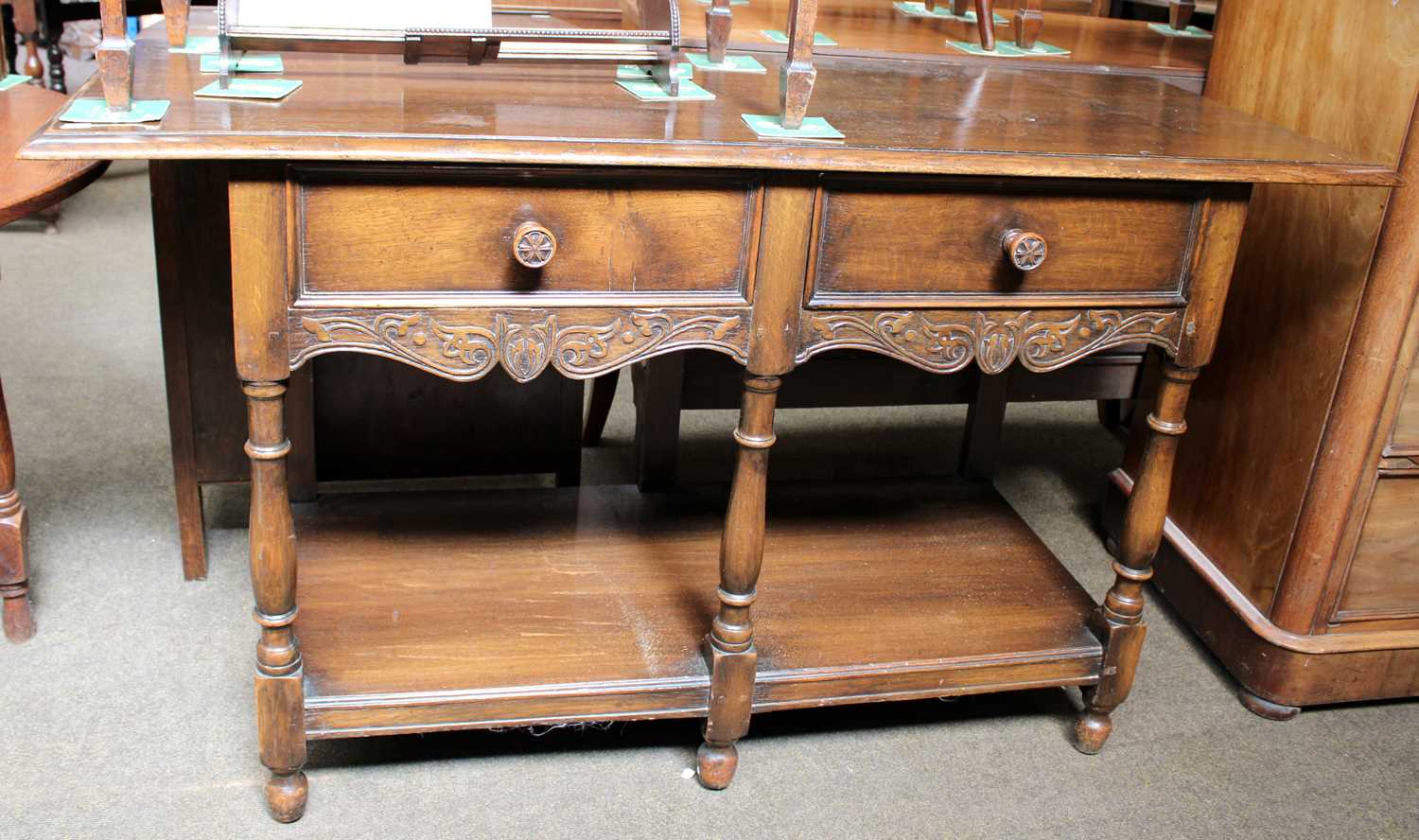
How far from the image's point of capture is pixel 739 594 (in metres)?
1.73

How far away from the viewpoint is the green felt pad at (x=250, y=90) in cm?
150

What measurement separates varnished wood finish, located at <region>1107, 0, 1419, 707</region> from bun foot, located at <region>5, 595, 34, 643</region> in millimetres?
1974

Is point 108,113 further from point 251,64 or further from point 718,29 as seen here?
point 718,29

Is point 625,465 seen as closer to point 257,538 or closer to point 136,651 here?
point 136,651

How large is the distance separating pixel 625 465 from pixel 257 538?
124 centimetres

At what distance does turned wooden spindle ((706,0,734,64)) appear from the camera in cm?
192

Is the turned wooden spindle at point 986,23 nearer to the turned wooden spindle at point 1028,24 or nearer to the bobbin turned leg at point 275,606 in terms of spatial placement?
the turned wooden spindle at point 1028,24

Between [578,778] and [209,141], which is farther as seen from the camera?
[578,778]

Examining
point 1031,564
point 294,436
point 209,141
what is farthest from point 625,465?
point 209,141

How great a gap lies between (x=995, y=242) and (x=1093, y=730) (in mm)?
826

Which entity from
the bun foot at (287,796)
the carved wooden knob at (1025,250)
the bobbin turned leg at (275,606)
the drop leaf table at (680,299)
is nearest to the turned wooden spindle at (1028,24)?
the drop leaf table at (680,299)

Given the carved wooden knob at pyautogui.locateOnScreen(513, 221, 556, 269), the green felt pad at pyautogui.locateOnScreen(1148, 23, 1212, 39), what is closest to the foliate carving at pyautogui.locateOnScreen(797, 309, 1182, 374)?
the carved wooden knob at pyautogui.locateOnScreen(513, 221, 556, 269)

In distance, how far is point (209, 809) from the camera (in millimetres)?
1734

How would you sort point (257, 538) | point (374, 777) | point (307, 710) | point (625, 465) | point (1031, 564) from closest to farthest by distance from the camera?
point (257, 538), point (307, 710), point (374, 777), point (1031, 564), point (625, 465)
